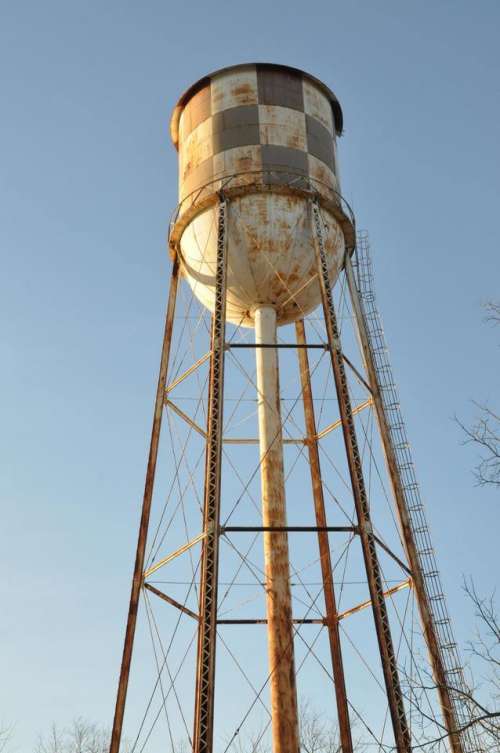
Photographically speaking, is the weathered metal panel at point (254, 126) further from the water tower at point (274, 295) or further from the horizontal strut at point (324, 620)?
the horizontal strut at point (324, 620)

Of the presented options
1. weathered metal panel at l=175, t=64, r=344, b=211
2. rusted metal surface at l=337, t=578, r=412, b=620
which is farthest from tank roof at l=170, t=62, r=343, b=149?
rusted metal surface at l=337, t=578, r=412, b=620

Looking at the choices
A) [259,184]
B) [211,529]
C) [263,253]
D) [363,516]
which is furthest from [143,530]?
[259,184]

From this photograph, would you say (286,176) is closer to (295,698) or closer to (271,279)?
(271,279)

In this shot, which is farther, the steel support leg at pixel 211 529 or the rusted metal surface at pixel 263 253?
the rusted metal surface at pixel 263 253

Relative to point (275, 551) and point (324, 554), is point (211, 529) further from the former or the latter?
point (324, 554)

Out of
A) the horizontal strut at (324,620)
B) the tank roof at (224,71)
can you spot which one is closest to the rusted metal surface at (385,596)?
the horizontal strut at (324,620)

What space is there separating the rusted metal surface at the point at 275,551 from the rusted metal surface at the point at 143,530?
1.71 metres

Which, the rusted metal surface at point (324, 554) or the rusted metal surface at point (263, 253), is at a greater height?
the rusted metal surface at point (263, 253)

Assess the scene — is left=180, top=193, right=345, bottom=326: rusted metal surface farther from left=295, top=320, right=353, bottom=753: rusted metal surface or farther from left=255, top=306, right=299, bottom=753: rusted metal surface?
left=295, top=320, right=353, bottom=753: rusted metal surface

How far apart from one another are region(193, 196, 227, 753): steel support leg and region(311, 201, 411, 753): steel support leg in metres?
1.70

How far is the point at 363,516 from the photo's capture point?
13.1 metres

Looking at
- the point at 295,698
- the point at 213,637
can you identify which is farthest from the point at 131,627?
the point at 295,698

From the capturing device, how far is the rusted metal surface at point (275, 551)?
13922 millimetres

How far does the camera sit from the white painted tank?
1580 centimetres
